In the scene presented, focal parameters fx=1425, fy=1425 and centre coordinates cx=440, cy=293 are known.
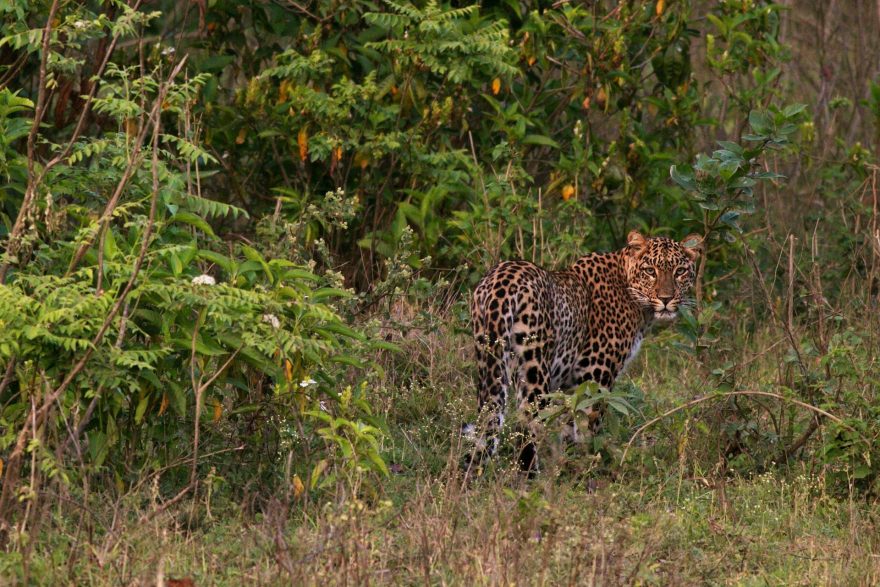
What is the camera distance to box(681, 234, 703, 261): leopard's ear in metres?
7.27

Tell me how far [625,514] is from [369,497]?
3.54 feet

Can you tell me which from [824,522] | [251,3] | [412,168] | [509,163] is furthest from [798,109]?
[251,3]

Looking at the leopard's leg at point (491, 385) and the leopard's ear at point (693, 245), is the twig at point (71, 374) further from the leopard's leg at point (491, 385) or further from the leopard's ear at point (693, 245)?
the leopard's ear at point (693, 245)

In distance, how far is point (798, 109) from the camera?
6535 millimetres

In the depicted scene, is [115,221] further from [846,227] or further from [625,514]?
[846,227]

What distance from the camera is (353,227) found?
Answer: 9.54 m

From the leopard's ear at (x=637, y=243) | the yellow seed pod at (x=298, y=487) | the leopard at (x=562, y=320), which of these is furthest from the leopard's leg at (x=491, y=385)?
the leopard's ear at (x=637, y=243)

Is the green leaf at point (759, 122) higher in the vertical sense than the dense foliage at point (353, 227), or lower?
higher

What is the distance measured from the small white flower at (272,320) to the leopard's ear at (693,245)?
2.58m

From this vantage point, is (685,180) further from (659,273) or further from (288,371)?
(288,371)

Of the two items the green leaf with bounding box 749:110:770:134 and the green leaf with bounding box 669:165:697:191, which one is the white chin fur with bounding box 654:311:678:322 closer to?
the green leaf with bounding box 669:165:697:191

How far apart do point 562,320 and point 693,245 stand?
770 millimetres

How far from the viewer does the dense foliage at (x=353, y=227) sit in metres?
5.32

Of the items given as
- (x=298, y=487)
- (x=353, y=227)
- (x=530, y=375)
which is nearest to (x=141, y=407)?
(x=298, y=487)
